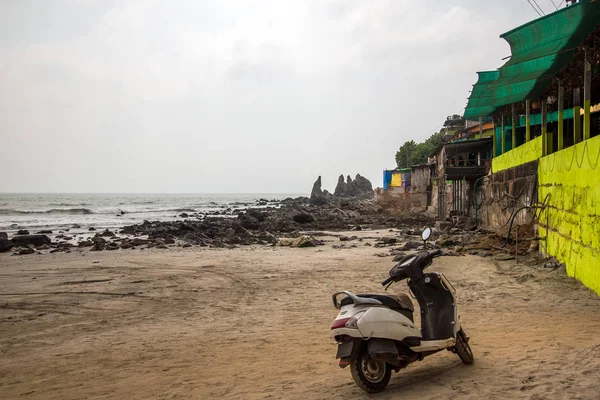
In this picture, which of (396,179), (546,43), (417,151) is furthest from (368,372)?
(417,151)

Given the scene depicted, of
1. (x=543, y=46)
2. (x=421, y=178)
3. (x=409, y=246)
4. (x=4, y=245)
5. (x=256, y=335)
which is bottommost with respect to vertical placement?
(x=4, y=245)

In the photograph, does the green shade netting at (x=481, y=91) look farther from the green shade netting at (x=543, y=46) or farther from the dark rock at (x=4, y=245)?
the dark rock at (x=4, y=245)

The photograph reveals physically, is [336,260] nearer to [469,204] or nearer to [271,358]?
[271,358]

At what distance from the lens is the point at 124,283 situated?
12086 millimetres

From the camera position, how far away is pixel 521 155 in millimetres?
17094

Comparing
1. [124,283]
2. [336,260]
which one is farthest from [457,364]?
[336,260]

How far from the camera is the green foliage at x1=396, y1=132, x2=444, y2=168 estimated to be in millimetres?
70231

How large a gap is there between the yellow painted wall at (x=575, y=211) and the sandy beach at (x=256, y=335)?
51cm

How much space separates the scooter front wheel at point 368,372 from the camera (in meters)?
4.34

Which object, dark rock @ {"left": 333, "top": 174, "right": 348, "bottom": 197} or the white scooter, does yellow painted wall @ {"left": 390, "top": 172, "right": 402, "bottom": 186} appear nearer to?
dark rock @ {"left": 333, "top": 174, "right": 348, "bottom": 197}

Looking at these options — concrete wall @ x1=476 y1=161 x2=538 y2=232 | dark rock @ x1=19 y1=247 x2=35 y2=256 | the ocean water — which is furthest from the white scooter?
the ocean water

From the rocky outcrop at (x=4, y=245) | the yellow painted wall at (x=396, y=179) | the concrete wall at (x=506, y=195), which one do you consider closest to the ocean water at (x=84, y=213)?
the rocky outcrop at (x=4, y=245)

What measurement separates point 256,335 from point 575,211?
6784mm

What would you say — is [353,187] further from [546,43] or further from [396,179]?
[546,43]
